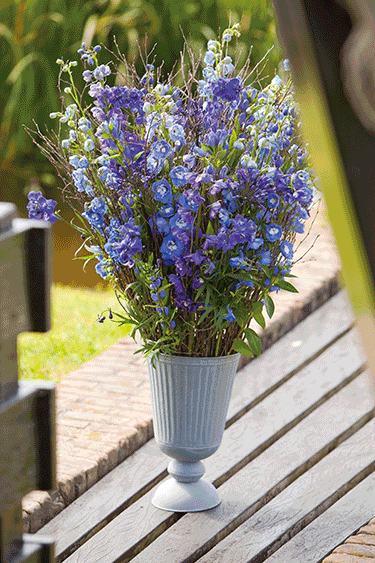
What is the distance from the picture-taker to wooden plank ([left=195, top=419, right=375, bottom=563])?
2564 millimetres

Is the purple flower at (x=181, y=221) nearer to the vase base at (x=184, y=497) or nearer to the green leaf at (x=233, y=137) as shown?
the green leaf at (x=233, y=137)

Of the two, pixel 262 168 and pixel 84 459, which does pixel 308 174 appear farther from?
pixel 84 459

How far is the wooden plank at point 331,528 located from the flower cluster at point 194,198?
2.10 ft

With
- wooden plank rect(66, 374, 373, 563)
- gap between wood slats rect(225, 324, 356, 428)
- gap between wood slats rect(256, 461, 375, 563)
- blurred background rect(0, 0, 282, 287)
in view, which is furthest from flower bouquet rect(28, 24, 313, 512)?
blurred background rect(0, 0, 282, 287)

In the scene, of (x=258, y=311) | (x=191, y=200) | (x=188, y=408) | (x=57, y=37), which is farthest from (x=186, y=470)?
(x=57, y=37)

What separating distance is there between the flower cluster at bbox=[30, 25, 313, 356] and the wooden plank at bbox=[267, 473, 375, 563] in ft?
2.10

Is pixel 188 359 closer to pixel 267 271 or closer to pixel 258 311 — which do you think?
pixel 258 311

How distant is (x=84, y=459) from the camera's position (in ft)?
9.55

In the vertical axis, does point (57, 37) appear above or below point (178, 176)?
above

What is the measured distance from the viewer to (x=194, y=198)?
7.34 feet

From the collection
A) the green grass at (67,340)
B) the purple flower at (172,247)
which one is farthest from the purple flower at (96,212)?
the green grass at (67,340)

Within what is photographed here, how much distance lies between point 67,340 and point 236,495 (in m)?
2.10

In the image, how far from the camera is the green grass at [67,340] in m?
4.31

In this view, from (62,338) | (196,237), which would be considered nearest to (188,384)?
(196,237)
